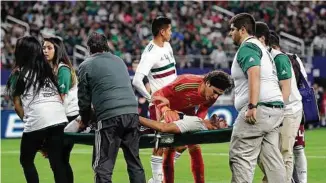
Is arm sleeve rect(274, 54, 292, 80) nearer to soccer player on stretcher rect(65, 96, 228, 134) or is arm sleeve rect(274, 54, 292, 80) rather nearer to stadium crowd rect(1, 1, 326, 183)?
stadium crowd rect(1, 1, 326, 183)

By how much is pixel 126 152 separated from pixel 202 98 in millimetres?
1477

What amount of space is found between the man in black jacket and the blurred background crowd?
18359 millimetres

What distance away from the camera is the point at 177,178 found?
47.6ft

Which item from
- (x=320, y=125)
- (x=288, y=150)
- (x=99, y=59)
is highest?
(x=99, y=59)

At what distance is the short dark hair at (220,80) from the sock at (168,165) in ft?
5.38

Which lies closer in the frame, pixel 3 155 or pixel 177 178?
pixel 177 178

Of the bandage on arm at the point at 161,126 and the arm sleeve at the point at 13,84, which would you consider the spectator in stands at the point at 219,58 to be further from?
the arm sleeve at the point at 13,84

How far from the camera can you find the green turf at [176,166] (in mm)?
14508

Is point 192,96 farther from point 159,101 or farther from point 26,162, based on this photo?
point 26,162

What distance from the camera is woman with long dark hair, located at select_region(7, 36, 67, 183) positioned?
1039cm

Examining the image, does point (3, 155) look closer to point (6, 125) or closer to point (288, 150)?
point (6, 125)

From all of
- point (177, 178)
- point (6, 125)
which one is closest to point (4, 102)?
point (6, 125)

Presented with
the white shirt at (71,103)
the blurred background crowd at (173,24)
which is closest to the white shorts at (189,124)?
the white shirt at (71,103)

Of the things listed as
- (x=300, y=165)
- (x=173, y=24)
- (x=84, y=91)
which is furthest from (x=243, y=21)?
(x=173, y=24)
